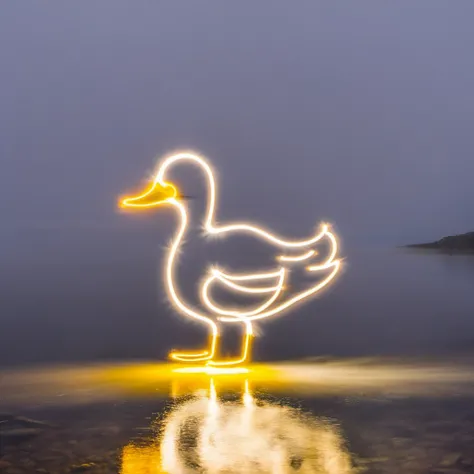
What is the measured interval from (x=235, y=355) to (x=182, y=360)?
1303 mm

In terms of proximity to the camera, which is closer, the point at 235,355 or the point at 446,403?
the point at 446,403

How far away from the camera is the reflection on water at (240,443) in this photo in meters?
5.32

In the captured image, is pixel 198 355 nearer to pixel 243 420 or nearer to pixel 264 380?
pixel 264 380

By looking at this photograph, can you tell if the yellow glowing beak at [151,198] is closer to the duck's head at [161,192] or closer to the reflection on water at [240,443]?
the duck's head at [161,192]

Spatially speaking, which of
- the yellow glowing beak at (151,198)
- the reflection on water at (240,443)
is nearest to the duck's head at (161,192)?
the yellow glowing beak at (151,198)

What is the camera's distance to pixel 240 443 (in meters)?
5.89

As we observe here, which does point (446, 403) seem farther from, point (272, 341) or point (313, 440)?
point (272, 341)

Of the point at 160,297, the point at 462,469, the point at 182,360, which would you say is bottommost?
the point at 462,469

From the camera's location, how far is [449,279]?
24031 millimetres

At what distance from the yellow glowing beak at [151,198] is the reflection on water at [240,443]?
7.54ft

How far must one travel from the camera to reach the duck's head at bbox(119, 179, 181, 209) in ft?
28.0

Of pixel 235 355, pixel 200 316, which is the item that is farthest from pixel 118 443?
pixel 235 355

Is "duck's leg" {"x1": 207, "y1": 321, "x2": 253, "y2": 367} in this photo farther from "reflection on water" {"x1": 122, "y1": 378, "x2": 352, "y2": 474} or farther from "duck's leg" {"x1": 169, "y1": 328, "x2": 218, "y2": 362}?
"reflection on water" {"x1": 122, "y1": 378, "x2": 352, "y2": 474}

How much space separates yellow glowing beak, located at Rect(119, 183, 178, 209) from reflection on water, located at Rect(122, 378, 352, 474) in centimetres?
230
